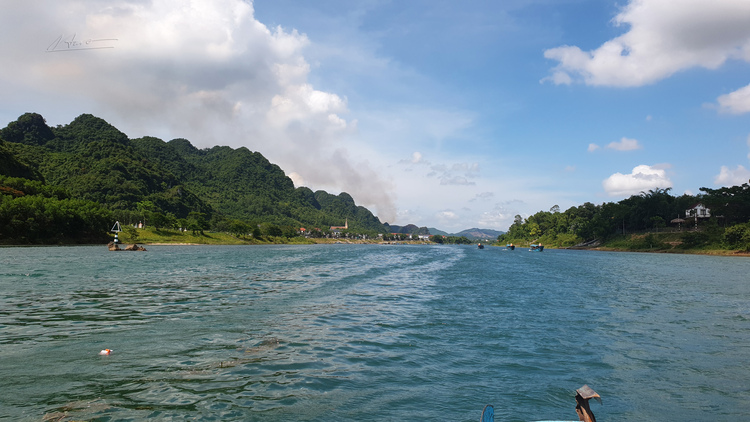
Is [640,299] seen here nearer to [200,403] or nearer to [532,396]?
[532,396]

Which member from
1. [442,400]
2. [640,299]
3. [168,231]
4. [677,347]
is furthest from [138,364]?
[168,231]

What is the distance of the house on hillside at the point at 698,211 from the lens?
153 meters

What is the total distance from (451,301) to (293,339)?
15336 millimetres

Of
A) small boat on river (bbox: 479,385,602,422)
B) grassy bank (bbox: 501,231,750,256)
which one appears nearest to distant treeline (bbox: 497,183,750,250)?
grassy bank (bbox: 501,231,750,256)

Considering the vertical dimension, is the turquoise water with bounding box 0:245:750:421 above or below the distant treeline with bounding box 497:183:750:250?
below

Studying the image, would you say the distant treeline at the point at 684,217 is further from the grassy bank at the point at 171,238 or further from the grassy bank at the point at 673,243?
the grassy bank at the point at 171,238

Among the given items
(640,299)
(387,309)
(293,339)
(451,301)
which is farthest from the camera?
(640,299)

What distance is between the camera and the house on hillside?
6033 inches

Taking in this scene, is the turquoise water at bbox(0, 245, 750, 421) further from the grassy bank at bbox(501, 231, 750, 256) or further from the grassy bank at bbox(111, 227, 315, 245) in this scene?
the grassy bank at bbox(501, 231, 750, 256)

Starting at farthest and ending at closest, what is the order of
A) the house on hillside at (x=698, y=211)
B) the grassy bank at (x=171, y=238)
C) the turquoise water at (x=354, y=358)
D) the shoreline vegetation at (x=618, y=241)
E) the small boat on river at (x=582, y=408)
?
the house on hillside at (x=698, y=211)
the grassy bank at (x=171, y=238)
the shoreline vegetation at (x=618, y=241)
the turquoise water at (x=354, y=358)
the small boat on river at (x=582, y=408)

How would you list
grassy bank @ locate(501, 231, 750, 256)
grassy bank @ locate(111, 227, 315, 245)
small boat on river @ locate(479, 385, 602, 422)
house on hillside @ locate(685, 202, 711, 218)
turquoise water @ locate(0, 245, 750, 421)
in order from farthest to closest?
house on hillside @ locate(685, 202, 711, 218) → grassy bank @ locate(111, 227, 315, 245) → grassy bank @ locate(501, 231, 750, 256) → turquoise water @ locate(0, 245, 750, 421) → small boat on river @ locate(479, 385, 602, 422)

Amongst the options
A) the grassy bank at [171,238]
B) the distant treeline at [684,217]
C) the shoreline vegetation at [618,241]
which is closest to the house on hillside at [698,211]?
the distant treeline at [684,217]

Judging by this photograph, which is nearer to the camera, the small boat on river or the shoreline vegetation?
the small boat on river

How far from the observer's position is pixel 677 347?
52.2 ft
